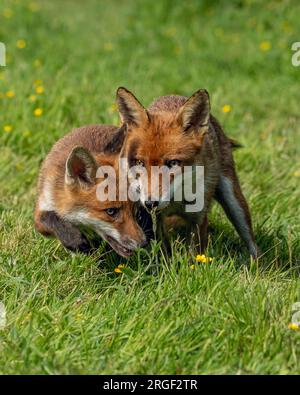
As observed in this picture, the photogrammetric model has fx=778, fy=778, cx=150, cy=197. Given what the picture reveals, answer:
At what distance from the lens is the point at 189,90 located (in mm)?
10836

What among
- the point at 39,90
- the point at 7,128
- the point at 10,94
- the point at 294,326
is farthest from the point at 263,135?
the point at 294,326

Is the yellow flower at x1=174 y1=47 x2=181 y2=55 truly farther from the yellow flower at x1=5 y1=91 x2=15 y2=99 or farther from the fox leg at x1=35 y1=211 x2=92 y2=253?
the fox leg at x1=35 y1=211 x2=92 y2=253

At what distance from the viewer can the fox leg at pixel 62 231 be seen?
5.85 m

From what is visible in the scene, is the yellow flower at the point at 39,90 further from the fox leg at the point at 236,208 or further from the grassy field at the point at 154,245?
the fox leg at the point at 236,208

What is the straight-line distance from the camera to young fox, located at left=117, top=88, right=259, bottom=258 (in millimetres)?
5703

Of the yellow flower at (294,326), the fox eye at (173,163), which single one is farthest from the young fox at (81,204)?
the yellow flower at (294,326)

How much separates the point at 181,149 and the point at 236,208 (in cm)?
112

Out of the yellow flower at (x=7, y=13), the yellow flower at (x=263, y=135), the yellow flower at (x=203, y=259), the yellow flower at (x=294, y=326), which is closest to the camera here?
the yellow flower at (x=294, y=326)

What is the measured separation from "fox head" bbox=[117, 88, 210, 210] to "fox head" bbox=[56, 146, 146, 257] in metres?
0.23

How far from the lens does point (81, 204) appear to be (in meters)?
5.93

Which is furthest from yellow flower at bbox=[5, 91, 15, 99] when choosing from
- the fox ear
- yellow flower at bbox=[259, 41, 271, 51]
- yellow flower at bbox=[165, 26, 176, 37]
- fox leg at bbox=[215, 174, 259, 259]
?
yellow flower at bbox=[259, 41, 271, 51]

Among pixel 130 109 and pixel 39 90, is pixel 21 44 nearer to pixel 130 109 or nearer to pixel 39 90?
pixel 39 90

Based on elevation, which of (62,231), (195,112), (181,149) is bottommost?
(62,231)

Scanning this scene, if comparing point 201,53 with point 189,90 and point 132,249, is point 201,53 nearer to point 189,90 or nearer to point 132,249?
point 189,90
